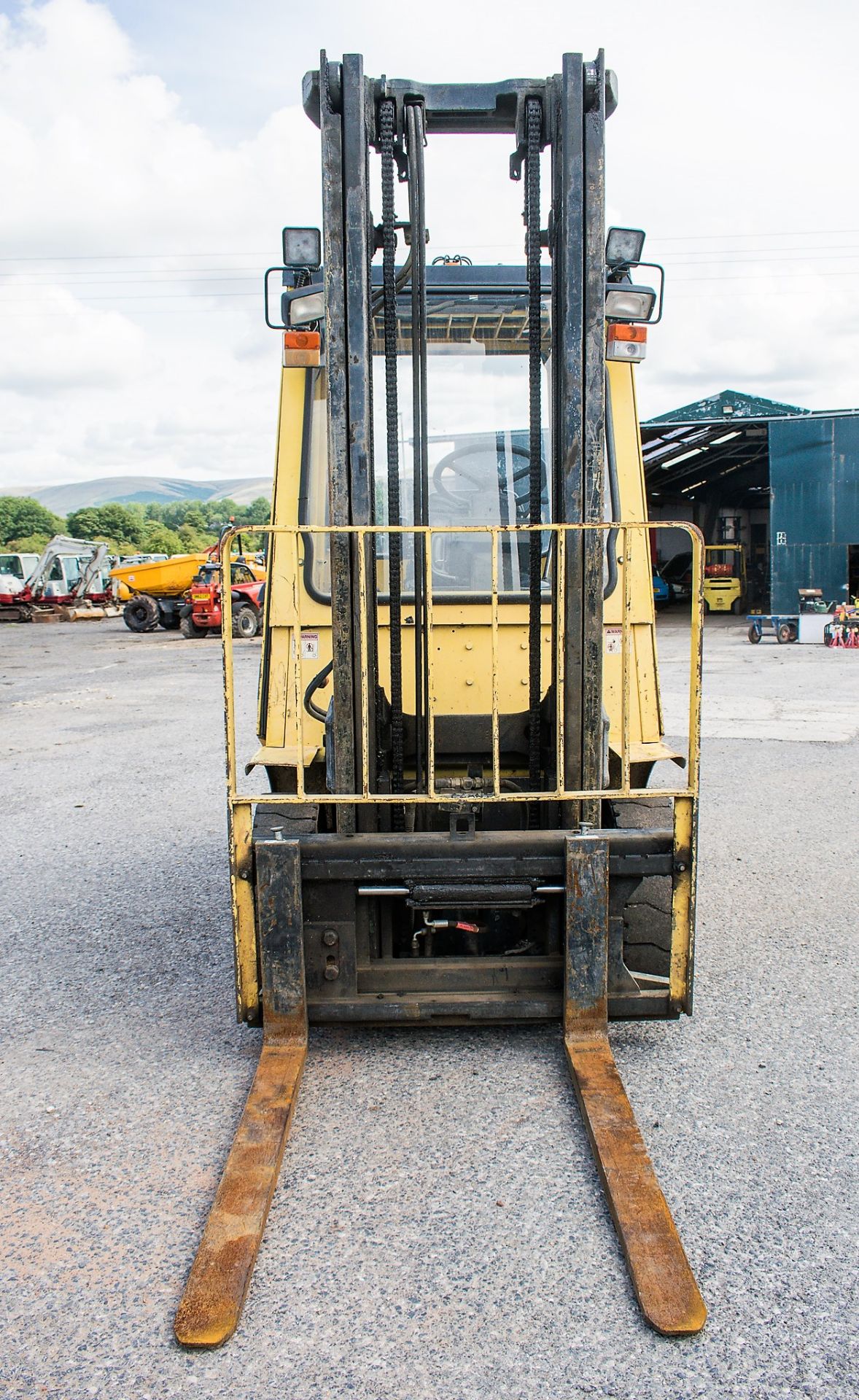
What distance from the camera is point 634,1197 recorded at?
2717mm

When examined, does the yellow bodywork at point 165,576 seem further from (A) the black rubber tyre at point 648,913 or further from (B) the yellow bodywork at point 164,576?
(A) the black rubber tyre at point 648,913

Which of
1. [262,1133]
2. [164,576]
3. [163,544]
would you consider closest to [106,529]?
[163,544]

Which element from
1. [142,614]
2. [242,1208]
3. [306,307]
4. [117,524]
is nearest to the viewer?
[242,1208]

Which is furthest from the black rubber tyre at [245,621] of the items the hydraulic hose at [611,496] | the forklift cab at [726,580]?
the hydraulic hose at [611,496]

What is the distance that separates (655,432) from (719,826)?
802 inches

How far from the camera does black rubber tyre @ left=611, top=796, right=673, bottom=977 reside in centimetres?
366

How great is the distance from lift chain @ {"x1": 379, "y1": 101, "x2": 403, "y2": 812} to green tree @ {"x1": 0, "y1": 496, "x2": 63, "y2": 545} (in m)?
87.8

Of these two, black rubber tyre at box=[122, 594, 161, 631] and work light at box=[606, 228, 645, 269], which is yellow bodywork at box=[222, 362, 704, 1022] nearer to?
work light at box=[606, 228, 645, 269]

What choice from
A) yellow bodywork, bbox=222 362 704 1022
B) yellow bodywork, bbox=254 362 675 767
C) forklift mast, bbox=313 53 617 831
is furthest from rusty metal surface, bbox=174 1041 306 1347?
yellow bodywork, bbox=254 362 675 767

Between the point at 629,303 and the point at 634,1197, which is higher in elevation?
the point at 629,303

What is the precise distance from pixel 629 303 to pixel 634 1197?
3041 mm

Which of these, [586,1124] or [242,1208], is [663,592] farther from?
[242,1208]

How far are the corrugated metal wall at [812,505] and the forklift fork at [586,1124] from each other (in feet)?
73.0

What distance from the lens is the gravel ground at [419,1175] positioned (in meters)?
2.24
